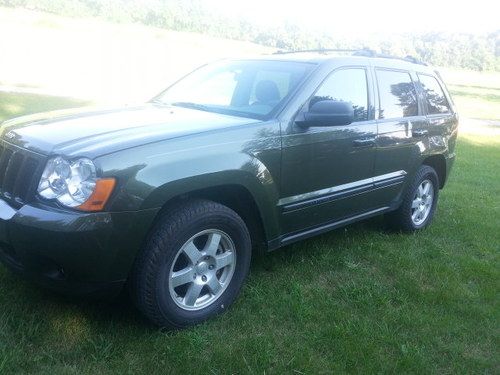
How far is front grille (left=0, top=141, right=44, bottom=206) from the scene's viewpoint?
2766 millimetres

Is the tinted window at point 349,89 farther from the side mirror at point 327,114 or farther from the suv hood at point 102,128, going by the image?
the suv hood at point 102,128

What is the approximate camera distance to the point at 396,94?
4.69 m

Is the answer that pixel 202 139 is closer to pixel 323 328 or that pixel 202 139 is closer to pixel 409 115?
pixel 323 328

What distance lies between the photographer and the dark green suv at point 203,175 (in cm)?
268

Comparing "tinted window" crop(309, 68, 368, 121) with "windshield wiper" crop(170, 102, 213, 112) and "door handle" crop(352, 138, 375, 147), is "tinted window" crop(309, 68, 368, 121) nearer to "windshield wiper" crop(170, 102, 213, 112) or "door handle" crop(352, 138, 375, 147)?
"door handle" crop(352, 138, 375, 147)

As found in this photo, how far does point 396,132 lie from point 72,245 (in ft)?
9.68

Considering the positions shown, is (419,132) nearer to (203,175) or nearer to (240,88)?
A: (240,88)

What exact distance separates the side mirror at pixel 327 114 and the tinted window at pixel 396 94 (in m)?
0.97

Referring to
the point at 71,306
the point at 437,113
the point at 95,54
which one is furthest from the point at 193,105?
the point at 95,54

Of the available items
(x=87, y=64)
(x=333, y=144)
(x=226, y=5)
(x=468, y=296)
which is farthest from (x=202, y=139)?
(x=226, y=5)

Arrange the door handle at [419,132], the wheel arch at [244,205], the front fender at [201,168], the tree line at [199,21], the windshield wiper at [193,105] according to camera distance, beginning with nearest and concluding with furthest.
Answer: the front fender at [201,168] → the wheel arch at [244,205] → the windshield wiper at [193,105] → the door handle at [419,132] → the tree line at [199,21]

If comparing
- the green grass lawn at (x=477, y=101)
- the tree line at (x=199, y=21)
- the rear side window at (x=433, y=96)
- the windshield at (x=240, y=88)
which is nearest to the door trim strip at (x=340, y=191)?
the windshield at (x=240, y=88)

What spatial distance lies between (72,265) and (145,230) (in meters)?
0.40

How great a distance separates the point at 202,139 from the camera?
3062 millimetres
